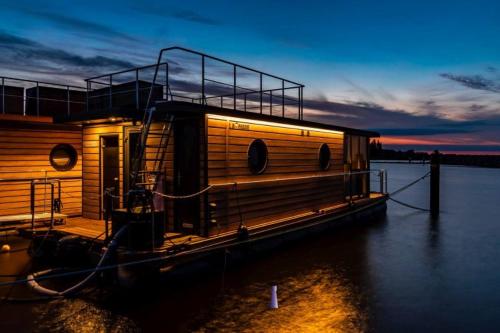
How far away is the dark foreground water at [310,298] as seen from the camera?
6.91 m

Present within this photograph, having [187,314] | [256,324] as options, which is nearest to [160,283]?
[187,314]

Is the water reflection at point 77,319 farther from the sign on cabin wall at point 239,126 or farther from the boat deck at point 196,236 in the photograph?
the sign on cabin wall at point 239,126

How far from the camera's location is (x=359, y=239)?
14.4 meters

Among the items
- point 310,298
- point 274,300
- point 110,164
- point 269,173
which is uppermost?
point 110,164

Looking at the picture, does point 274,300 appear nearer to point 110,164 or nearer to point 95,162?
point 110,164

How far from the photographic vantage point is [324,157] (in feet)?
51.7

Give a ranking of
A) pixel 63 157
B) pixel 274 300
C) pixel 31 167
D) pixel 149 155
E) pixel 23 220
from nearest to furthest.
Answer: pixel 274 300
pixel 149 155
pixel 23 220
pixel 31 167
pixel 63 157

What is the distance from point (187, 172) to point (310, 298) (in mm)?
4029

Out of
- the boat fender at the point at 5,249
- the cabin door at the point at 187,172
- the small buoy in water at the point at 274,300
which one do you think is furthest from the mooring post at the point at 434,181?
the boat fender at the point at 5,249

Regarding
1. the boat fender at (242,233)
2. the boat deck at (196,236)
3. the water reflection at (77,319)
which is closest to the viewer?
the water reflection at (77,319)

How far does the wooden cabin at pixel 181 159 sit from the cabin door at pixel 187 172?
0.08ft

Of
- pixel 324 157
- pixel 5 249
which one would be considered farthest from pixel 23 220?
pixel 324 157

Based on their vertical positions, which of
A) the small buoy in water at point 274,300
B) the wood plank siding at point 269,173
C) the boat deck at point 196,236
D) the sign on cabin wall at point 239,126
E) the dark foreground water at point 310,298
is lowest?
the dark foreground water at point 310,298

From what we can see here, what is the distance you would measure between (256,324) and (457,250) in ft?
30.8
